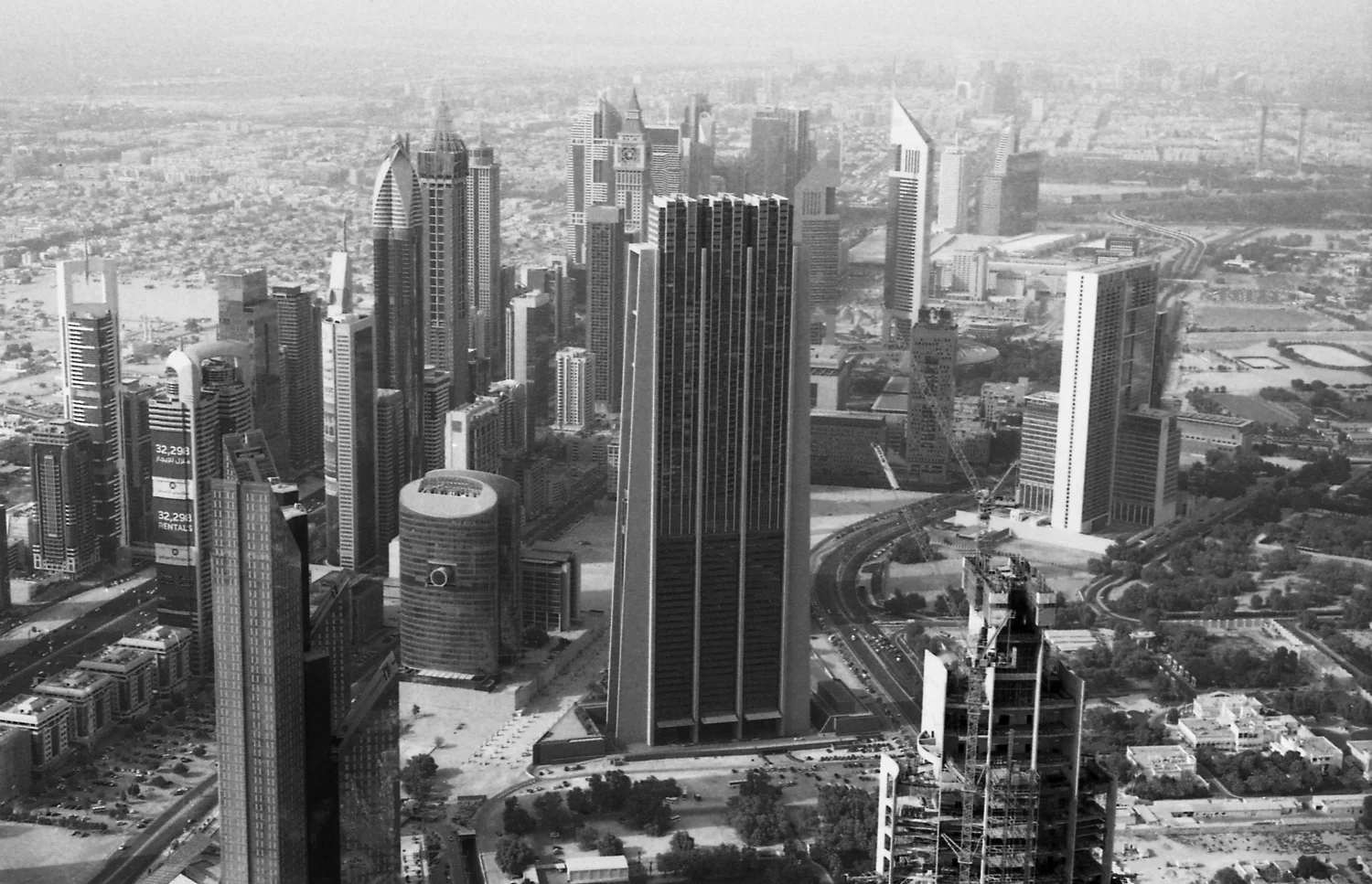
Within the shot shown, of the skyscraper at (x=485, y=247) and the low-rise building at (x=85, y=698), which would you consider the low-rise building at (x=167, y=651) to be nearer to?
the low-rise building at (x=85, y=698)

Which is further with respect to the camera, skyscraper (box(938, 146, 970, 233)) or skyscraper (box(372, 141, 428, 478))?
skyscraper (box(938, 146, 970, 233))

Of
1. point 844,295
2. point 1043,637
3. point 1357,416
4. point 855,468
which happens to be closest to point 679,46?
point 844,295

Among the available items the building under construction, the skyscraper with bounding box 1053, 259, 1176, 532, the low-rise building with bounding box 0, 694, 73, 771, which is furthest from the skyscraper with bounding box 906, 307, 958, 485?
the building under construction

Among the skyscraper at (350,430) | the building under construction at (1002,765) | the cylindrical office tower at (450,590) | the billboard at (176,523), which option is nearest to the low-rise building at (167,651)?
the billboard at (176,523)

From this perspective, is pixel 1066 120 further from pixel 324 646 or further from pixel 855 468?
pixel 324 646

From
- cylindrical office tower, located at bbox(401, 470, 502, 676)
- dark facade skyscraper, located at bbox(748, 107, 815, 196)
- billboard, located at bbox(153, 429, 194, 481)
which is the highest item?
dark facade skyscraper, located at bbox(748, 107, 815, 196)

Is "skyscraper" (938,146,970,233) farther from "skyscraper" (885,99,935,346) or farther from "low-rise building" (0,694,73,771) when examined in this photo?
"low-rise building" (0,694,73,771)

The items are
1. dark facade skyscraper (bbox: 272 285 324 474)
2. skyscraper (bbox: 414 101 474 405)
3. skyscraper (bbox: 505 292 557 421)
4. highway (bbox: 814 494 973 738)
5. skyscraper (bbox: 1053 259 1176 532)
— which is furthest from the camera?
skyscraper (bbox: 505 292 557 421)
